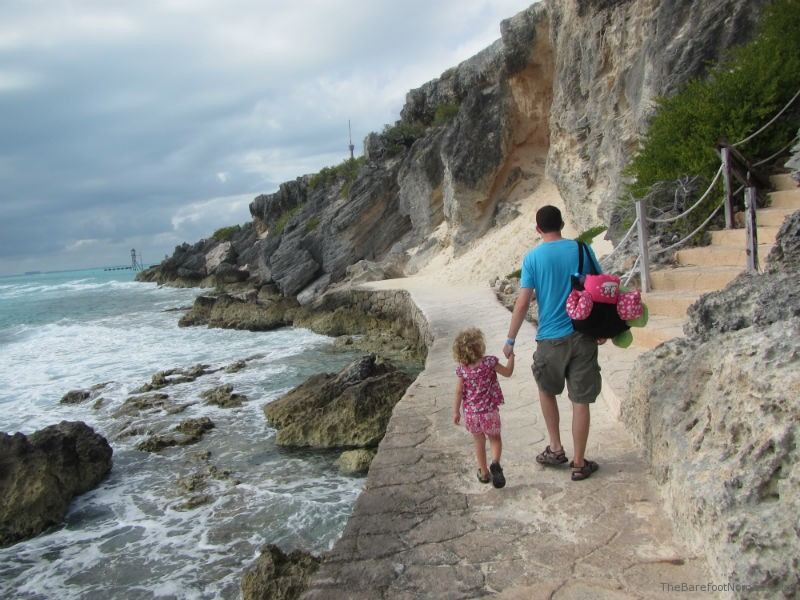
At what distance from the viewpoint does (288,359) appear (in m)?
14.1

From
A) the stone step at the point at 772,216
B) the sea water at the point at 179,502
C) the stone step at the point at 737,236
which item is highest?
the stone step at the point at 772,216

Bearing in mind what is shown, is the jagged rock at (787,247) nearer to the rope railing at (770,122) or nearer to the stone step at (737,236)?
the stone step at (737,236)

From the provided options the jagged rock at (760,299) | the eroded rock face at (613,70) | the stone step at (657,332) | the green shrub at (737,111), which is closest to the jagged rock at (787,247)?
the jagged rock at (760,299)

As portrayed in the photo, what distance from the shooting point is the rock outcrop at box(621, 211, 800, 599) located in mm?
2074

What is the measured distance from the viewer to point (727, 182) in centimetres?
681

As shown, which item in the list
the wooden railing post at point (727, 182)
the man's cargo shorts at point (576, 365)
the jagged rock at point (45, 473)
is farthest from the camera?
the wooden railing post at point (727, 182)

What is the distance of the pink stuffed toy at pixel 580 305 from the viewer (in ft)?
10.8

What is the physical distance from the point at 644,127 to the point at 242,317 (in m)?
14.9

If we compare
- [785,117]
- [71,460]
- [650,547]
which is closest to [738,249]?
[785,117]

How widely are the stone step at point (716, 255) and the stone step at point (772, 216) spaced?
40cm

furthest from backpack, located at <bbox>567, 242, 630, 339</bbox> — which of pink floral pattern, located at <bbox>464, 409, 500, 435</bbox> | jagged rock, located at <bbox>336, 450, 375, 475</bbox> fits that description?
jagged rock, located at <bbox>336, 450, 375, 475</bbox>

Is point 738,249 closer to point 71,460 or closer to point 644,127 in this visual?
point 644,127

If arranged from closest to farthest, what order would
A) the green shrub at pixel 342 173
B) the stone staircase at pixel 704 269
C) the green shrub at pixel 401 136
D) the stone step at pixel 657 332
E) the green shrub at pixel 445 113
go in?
the stone step at pixel 657 332 → the stone staircase at pixel 704 269 → the green shrub at pixel 445 113 → the green shrub at pixel 401 136 → the green shrub at pixel 342 173

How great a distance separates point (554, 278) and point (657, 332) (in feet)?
8.69
